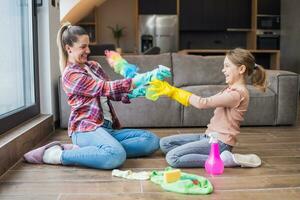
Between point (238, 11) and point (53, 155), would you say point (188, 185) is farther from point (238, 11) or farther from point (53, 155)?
point (238, 11)

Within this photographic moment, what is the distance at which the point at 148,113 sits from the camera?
128 inches

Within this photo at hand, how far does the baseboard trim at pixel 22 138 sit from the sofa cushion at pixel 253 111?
1.20 meters

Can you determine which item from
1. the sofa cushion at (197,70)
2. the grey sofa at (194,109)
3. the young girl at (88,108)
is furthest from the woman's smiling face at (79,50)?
the sofa cushion at (197,70)

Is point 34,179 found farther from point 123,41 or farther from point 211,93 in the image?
point 123,41

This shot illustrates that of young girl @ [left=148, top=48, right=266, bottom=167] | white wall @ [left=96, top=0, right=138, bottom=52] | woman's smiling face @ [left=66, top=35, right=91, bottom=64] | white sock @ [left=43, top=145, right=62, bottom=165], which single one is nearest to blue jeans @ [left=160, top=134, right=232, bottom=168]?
young girl @ [left=148, top=48, right=266, bottom=167]

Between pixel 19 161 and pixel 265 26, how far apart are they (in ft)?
19.0

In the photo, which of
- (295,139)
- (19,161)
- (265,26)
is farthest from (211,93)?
(265,26)

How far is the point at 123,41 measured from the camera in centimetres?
736

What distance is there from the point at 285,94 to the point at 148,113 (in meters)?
1.23

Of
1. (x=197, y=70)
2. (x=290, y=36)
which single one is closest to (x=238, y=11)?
(x=290, y=36)

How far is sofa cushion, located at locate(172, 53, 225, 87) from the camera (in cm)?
351

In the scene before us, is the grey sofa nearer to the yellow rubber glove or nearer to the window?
the window

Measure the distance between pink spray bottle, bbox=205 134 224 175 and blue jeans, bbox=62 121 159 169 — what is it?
456mm

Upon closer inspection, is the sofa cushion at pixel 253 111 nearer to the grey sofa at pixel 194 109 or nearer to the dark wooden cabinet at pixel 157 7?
the grey sofa at pixel 194 109
